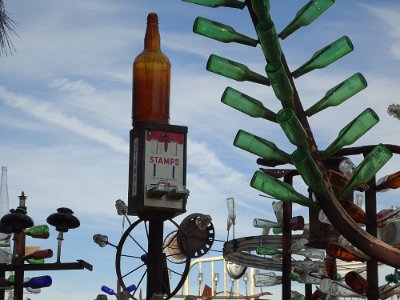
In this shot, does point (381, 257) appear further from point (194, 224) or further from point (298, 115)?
point (194, 224)

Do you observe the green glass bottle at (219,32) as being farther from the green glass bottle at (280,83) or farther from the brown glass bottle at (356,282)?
the brown glass bottle at (356,282)

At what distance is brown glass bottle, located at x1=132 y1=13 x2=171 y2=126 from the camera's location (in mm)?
19812

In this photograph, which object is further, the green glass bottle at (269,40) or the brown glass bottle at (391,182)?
the brown glass bottle at (391,182)

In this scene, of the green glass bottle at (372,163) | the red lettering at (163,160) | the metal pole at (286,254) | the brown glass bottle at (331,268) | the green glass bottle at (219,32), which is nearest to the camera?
the green glass bottle at (372,163)

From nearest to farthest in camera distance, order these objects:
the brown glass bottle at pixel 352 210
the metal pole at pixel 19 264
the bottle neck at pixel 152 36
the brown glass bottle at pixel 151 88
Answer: the brown glass bottle at pixel 352 210, the metal pole at pixel 19 264, the brown glass bottle at pixel 151 88, the bottle neck at pixel 152 36

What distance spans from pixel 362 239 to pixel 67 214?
9.71 m

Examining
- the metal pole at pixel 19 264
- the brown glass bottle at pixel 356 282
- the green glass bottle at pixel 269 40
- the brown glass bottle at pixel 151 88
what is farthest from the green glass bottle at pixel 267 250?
the green glass bottle at pixel 269 40

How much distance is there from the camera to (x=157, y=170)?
19.5m

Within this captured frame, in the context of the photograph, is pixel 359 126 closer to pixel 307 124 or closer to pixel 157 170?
pixel 307 124

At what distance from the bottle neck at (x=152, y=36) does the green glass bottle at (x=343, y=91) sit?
14.3m

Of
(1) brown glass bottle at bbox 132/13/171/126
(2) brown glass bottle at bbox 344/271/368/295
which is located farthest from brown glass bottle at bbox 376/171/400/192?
(1) brown glass bottle at bbox 132/13/171/126

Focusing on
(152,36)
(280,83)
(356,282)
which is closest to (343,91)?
(280,83)

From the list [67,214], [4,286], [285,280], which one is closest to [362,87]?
[285,280]

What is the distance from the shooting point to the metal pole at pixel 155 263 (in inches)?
733
